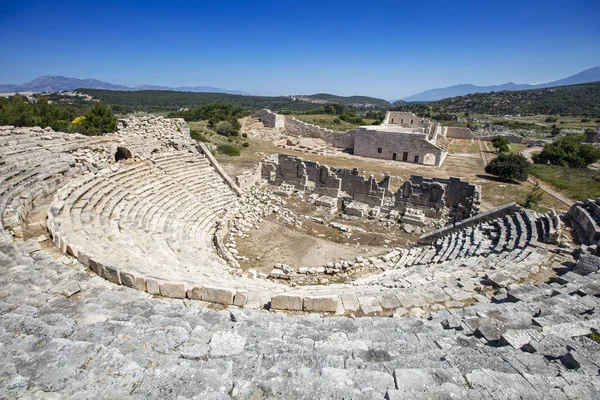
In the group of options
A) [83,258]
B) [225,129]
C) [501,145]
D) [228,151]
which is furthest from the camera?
[501,145]

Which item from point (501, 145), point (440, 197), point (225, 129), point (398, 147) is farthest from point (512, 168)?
point (225, 129)

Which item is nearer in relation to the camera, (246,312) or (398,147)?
(246,312)

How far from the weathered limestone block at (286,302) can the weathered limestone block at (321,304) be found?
15 cm

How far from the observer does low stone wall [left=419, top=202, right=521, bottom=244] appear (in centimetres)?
1548

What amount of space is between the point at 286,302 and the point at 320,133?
38.5m

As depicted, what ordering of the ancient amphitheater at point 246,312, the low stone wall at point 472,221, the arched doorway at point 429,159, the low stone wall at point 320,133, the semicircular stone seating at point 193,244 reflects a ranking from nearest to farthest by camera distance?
the ancient amphitheater at point 246,312
the semicircular stone seating at point 193,244
the low stone wall at point 472,221
the arched doorway at point 429,159
the low stone wall at point 320,133

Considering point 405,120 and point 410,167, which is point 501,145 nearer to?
point 405,120

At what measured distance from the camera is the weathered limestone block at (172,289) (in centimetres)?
701

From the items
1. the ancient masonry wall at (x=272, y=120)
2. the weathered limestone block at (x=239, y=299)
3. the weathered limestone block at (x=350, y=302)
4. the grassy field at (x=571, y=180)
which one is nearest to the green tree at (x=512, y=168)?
the grassy field at (x=571, y=180)

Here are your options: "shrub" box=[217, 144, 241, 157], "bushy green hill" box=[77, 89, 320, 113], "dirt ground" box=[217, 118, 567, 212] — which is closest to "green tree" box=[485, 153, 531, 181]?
"dirt ground" box=[217, 118, 567, 212]

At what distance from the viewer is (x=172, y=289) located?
7043mm

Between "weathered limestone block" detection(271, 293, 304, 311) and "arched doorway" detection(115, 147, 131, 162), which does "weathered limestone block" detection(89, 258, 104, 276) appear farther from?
"arched doorway" detection(115, 147, 131, 162)

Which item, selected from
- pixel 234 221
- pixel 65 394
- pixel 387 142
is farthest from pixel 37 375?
pixel 387 142

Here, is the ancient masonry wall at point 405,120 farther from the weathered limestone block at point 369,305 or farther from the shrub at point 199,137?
the weathered limestone block at point 369,305
